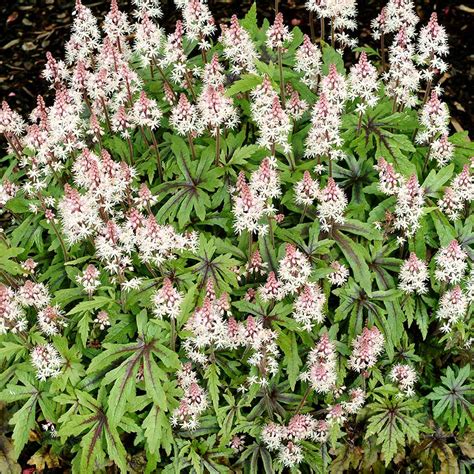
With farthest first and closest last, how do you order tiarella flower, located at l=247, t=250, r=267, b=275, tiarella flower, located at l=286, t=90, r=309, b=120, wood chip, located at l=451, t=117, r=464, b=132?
1. wood chip, located at l=451, t=117, r=464, b=132
2. tiarella flower, located at l=286, t=90, r=309, b=120
3. tiarella flower, located at l=247, t=250, r=267, b=275

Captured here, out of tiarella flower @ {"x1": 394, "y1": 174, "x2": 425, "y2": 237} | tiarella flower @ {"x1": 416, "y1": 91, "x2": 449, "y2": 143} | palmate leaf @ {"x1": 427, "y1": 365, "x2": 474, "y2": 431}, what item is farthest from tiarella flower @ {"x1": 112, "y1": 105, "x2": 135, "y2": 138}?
palmate leaf @ {"x1": 427, "y1": 365, "x2": 474, "y2": 431}

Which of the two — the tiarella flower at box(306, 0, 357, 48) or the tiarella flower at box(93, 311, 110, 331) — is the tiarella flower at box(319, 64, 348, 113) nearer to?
the tiarella flower at box(306, 0, 357, 48)

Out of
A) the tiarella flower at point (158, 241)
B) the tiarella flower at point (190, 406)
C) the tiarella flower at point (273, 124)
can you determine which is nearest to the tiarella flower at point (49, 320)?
the tiarella flower at point (158, 241)

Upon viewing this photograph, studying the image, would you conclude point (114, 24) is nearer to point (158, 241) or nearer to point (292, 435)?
point (158, 241)

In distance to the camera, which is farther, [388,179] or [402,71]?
[402,71]

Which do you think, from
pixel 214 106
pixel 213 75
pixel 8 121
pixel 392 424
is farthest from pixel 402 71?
pixel 8 121

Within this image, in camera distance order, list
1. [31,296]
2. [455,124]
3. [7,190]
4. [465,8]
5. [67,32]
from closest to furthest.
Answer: [31,296] < [7,190] < [455,124] < [465,8] < [67,32]
